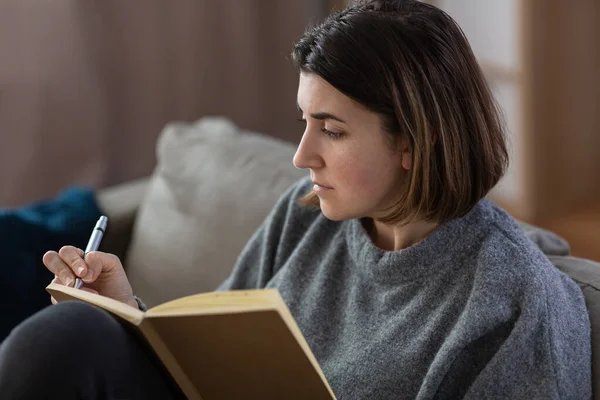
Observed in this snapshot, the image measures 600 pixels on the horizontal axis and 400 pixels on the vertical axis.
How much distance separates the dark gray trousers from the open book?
0.11ft

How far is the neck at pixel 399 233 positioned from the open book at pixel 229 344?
1.01 ft

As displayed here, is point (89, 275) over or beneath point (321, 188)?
beneath

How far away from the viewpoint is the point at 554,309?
43.2 inches

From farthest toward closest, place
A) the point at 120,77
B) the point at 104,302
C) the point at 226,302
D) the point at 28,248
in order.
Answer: the point at 120,77
the point at 28,248
the point at 104,302
the point at 226,302

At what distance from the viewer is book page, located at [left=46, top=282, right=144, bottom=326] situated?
100cm

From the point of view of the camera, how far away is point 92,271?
1.23 metres

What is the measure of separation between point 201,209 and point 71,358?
909mm

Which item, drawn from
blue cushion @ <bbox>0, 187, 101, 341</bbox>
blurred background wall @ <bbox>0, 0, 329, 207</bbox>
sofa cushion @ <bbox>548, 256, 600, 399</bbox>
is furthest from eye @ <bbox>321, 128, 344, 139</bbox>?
blurred background wall @ <bbox>0, 0, 329, 207</bbox>

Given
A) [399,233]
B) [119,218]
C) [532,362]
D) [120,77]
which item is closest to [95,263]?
[399,233]

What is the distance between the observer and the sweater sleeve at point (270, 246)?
1.45m

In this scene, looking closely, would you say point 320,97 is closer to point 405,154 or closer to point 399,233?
point 405,154

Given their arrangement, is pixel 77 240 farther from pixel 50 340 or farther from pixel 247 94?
pixel 247 94

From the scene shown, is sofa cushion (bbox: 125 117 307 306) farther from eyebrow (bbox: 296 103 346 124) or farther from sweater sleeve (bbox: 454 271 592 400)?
sweater sleeve (bbox: 454 271 592 400)

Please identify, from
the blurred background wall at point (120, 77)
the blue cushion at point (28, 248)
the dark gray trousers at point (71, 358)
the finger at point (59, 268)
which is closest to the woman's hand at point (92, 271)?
the finger at point (59, 268)
